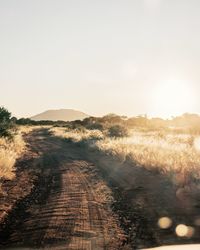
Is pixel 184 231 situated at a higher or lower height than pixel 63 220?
lower

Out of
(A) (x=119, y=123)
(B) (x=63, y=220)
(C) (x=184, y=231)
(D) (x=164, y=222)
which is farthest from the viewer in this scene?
(A) (x=119, y=123)

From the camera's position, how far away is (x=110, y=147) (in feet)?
83.6

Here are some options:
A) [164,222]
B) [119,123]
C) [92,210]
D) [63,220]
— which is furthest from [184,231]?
[119,123]

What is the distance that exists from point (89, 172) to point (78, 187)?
13.3 feet

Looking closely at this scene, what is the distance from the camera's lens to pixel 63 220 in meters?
8.57

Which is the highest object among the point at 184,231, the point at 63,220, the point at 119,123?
the point at 119,123

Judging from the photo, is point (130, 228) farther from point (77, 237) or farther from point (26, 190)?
point (26, 190)

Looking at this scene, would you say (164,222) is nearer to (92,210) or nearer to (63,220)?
(92,210)

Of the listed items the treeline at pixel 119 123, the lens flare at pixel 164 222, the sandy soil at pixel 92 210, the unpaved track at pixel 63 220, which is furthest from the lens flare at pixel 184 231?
the treeline at pixel 119 123

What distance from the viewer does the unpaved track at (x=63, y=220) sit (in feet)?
23.3

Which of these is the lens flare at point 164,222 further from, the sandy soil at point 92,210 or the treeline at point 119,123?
the treeline at point 119,123

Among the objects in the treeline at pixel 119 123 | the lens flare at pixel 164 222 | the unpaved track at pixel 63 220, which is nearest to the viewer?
the unpaved track at pixel 63 220

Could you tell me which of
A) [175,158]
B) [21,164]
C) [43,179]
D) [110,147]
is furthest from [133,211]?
[110,147]

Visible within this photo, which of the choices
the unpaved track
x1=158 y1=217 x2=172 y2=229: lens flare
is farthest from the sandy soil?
x1=158 y1=217 x2=172 y2=229: lens flare
